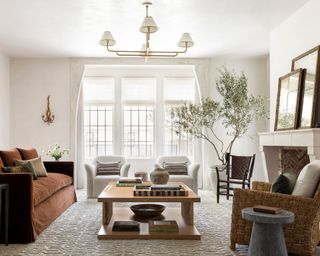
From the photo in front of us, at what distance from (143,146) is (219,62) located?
2.47 metres

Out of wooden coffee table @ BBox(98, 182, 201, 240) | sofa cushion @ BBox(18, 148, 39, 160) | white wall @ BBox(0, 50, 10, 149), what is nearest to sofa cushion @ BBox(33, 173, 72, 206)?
sofa cushion @ BBox(18, 148, 39, 160)

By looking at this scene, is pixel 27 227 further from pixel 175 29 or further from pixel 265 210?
pixel 175 29

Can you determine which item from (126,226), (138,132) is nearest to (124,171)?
(138,132)

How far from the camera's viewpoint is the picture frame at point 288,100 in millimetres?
5377

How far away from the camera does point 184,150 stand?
28.4 feet

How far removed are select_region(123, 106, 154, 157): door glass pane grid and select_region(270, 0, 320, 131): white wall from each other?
2.95 m

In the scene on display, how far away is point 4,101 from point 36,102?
64 centimetres

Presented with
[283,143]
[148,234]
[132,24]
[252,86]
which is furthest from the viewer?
[252,86]

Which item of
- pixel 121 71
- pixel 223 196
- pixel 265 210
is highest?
pixel 121 71

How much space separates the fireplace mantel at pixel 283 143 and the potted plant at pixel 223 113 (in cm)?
98

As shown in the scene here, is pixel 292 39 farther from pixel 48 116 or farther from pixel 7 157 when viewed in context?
pixel 48 116

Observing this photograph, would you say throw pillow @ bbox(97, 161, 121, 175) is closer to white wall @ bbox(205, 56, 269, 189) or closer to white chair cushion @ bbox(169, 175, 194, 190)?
white chair cushion @ bbox(169, 175, 194, 190)

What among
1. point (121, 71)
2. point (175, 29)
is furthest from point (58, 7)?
point (121, 71)

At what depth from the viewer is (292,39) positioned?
5.80 m
